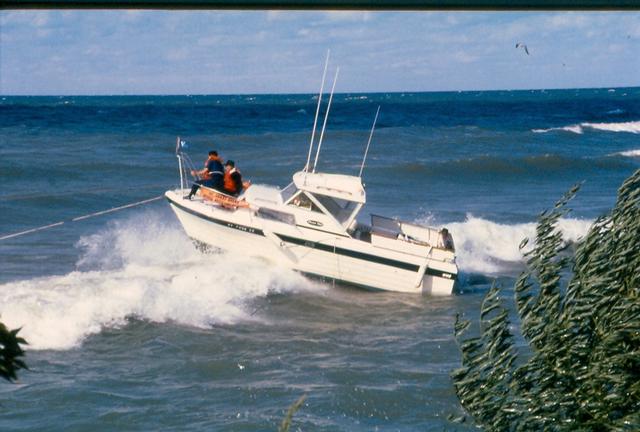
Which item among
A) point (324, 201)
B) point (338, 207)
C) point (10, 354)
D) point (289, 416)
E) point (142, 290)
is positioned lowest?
point (142, 290)

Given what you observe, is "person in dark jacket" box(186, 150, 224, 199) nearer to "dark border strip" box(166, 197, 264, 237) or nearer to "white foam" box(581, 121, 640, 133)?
"dark border strip" box(166, 197, 264, 237)

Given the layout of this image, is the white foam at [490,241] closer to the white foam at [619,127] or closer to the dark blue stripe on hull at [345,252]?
the dark blue stripe on hull at [345,252]

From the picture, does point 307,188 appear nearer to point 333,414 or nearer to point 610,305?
point 333,414

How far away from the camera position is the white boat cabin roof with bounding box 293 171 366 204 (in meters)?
15.6

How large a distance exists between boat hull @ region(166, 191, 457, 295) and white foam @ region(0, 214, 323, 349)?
31cm

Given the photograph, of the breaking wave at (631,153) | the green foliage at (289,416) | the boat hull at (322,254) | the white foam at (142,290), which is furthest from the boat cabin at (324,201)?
the breaking wave at (631,153)

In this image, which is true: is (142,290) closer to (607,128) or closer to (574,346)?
(574,346)

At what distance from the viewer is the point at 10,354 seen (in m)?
2.73

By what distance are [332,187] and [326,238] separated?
0.85 meters

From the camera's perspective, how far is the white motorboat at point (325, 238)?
51.2ft

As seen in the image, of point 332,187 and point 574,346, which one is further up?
point 332,187

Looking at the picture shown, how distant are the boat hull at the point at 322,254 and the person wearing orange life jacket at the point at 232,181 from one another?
1.50ft

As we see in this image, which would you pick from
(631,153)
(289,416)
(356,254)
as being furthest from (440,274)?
(631,153)
